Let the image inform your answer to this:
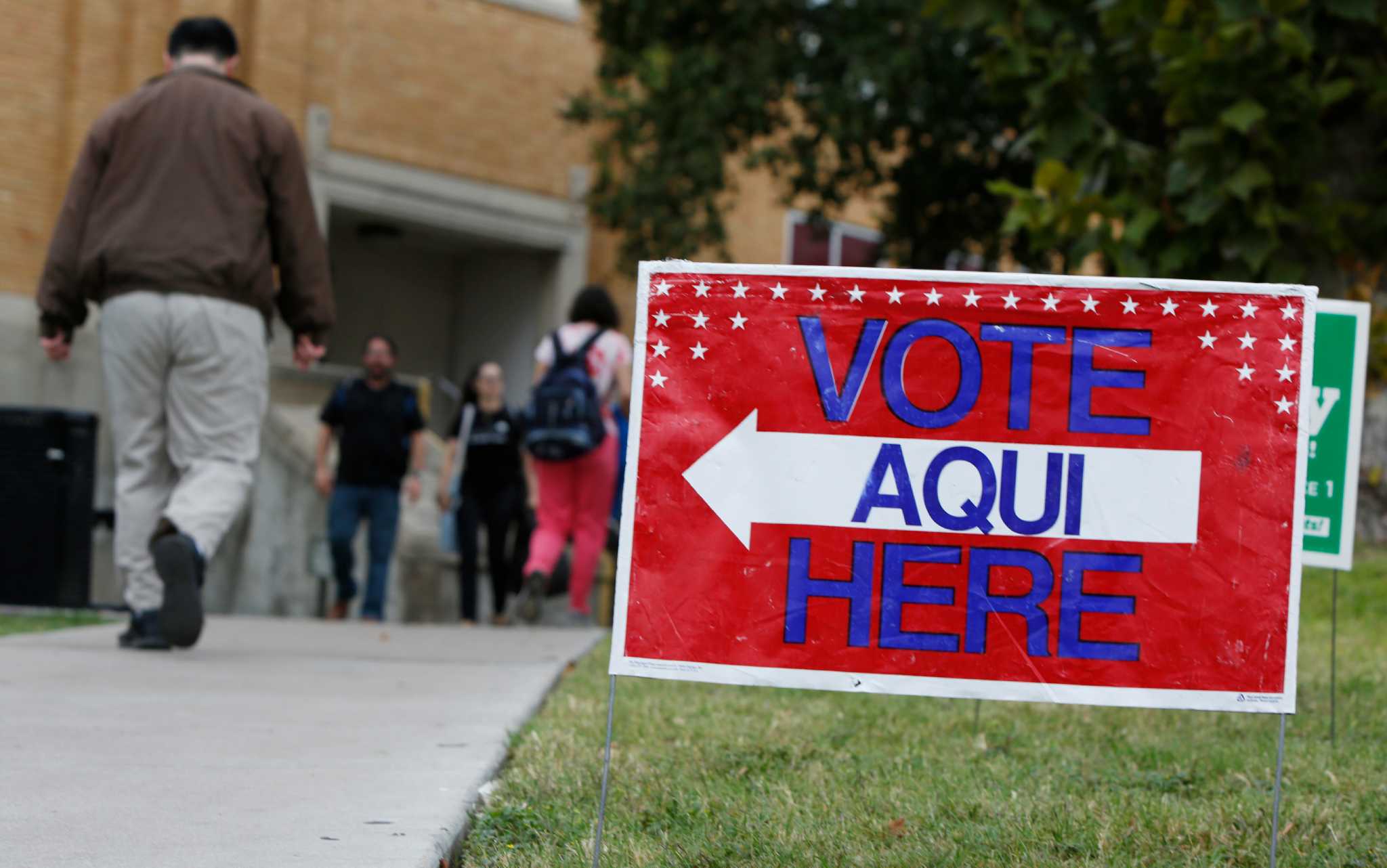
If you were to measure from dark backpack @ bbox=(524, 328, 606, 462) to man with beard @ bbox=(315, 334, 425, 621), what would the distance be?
7.15 ft

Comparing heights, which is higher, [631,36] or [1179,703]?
[631,36]

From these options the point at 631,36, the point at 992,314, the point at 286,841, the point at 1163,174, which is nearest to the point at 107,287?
the point at 286,841

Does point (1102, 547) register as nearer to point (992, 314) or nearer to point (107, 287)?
point (992, 314)

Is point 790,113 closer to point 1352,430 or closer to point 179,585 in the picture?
point 179,585

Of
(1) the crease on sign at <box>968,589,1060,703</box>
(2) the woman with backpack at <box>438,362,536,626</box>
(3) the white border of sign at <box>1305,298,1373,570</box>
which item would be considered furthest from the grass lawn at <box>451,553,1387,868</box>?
(2) the woman with backpack at <box>438,362,536,626</box>

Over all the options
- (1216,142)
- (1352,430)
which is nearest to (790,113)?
(1216,142)

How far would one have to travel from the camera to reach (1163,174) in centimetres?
1020

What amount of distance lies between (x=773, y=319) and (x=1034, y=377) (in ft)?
1.69

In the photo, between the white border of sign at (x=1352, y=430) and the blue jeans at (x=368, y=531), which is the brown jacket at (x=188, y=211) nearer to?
the white border of sign at (x=1352, y=430)

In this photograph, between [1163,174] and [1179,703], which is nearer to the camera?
[1179,703]

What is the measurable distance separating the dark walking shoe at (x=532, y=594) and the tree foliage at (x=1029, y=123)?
127 inches

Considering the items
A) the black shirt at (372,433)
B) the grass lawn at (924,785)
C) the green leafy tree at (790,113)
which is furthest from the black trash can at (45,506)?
the green leafy tree at (790,113)

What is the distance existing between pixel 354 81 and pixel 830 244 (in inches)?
288

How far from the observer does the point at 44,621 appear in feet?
28.5
